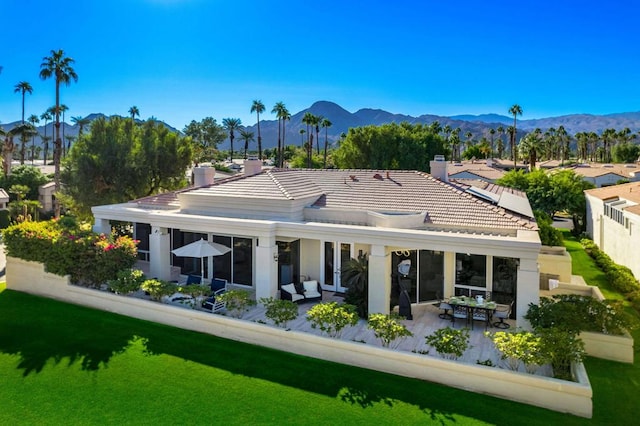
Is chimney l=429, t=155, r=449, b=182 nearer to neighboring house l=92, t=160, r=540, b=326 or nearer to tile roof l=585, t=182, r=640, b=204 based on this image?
neighboring house l=92, t=160, r=540, b=326

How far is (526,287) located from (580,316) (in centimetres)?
190

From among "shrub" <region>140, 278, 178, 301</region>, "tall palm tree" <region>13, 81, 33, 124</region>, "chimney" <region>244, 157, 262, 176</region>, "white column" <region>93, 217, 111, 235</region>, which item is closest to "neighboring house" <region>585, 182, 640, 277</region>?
"chimney" <region>244, 157, 262, 176</region>

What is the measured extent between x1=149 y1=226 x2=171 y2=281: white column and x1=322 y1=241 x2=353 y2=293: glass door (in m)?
7.45

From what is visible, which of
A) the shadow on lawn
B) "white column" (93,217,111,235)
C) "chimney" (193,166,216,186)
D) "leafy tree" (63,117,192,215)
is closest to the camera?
the shadow on lawn

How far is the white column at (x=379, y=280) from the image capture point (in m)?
15.6

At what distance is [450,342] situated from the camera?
12.2 m

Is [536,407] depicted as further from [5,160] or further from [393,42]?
[5,160]

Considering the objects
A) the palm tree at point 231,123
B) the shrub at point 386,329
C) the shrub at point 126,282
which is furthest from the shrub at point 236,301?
the palm tree at point 231,123

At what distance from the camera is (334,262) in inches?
770

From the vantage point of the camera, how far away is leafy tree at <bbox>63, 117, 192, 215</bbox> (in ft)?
112

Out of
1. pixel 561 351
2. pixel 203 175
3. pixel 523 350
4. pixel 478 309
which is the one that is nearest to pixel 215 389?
pixel 523 350

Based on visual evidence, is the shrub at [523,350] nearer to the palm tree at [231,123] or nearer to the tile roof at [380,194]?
the tile roof at [380,194]

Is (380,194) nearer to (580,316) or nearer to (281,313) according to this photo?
(281,313)

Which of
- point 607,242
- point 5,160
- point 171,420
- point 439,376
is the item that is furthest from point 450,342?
point 5,160
